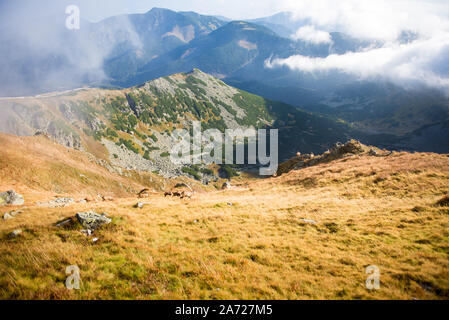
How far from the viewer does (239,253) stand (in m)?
10.9

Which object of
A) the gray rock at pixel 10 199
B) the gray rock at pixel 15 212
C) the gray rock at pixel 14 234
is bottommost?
the gray rock at pixel 10 199

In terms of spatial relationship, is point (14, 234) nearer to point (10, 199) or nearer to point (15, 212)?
point (15, 212)

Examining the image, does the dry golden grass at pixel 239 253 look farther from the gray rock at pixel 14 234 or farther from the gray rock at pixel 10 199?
the gray rock at pixel 10 199

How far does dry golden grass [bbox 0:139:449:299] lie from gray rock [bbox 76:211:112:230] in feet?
1.67

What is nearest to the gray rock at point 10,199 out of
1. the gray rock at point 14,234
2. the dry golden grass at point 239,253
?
the dry golden grass at point 239,253

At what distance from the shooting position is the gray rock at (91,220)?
489 inches

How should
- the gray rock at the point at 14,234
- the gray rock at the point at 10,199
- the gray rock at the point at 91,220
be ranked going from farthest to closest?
the gray rock at the point at 10,199 → the gray rock at the point at 91,220 → the gray rock at the point at 14,234

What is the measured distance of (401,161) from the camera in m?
29.3

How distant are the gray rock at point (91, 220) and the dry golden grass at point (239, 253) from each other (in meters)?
0.51

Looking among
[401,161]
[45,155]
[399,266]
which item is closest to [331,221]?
[399,266]

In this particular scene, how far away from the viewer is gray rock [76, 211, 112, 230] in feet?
40.8

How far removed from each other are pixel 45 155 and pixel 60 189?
573 inches

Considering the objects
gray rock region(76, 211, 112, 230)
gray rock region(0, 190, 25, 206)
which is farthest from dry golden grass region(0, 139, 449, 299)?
gray rock region(0, 190, 25, 206)

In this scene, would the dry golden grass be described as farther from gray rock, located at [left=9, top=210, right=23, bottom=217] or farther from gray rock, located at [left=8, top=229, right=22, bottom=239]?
gray rock, located at [left=9, top=210, right=23, bottom=217]
